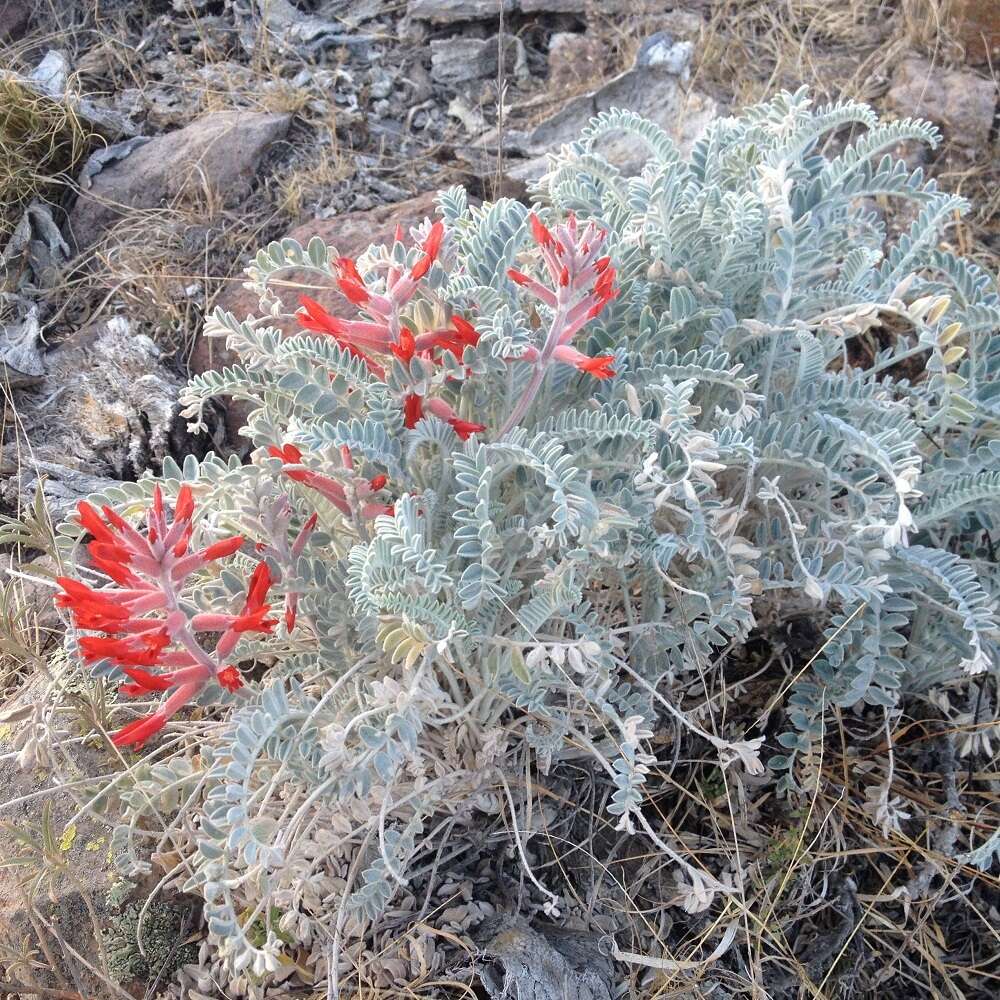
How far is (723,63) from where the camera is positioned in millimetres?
3340

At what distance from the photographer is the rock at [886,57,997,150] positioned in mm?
3090

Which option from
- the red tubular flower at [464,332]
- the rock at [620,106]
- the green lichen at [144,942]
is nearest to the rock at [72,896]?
the green lichen at [144,942]

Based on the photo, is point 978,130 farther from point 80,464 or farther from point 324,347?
point 80,464

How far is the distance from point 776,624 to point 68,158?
2547 mm

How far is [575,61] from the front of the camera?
3.45 meters

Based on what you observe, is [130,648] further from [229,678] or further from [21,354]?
[21,354]

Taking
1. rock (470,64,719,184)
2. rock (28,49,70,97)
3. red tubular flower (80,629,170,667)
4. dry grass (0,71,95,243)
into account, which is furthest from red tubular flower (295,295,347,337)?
rock (28,49,70,97)

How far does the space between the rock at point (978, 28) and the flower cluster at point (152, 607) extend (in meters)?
3.04

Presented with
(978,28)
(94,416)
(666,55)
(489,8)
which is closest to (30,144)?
(94,416)

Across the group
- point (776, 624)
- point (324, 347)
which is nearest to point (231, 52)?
point (324, 347)

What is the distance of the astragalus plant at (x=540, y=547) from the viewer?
1495 mm

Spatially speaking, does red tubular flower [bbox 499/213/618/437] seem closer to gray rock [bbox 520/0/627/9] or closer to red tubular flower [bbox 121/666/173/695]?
red tubular flower [bbox 121/666/173/695]

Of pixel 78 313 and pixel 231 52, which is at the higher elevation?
pixel 231 52

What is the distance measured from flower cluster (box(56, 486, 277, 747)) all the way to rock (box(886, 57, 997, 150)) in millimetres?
2686
